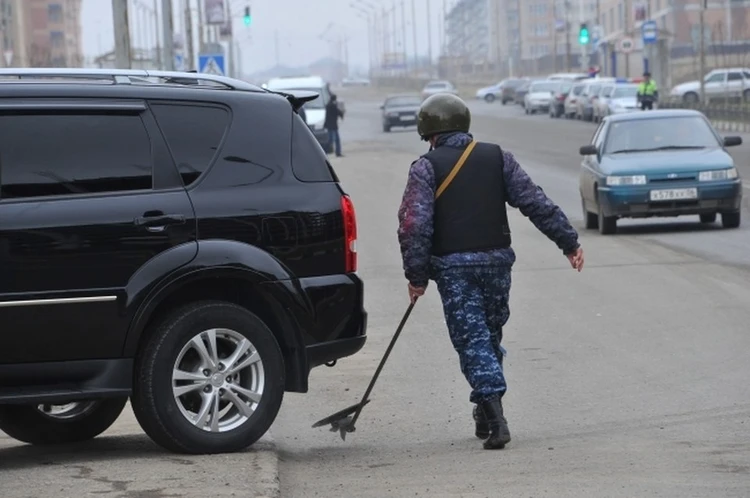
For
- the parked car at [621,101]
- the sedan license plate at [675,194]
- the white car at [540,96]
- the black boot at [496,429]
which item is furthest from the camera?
the white car at [540,96]

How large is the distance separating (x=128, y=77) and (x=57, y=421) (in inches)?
68.8

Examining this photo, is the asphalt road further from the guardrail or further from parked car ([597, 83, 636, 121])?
parked car ([597, 83, 636, 121])

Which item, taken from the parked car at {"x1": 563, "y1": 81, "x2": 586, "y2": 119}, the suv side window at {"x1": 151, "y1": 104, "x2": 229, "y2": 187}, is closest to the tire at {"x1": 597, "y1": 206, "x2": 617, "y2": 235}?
the suv side window at {"x1": 151, "y1": 104, "x2": 229, "y2": 187}

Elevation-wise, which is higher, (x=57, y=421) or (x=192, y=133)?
(x=192, y=133)

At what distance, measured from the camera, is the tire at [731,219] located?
777 inches

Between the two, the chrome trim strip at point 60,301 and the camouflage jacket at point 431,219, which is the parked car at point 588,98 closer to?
the camouflage jacket at point 431,219

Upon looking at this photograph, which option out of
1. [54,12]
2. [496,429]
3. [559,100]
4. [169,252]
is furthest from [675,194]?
[54,12]

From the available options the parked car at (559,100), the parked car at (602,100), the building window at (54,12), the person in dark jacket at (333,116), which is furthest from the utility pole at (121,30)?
the building window at (54,12)

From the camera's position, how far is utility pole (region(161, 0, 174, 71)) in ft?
116

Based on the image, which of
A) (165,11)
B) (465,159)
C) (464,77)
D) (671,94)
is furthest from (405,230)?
(464,77)

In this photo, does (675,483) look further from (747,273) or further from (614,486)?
(747,273)

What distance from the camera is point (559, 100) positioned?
233 feet

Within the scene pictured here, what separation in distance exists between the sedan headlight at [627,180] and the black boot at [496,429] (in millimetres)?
12269

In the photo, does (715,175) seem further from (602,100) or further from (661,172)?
(602,100)
